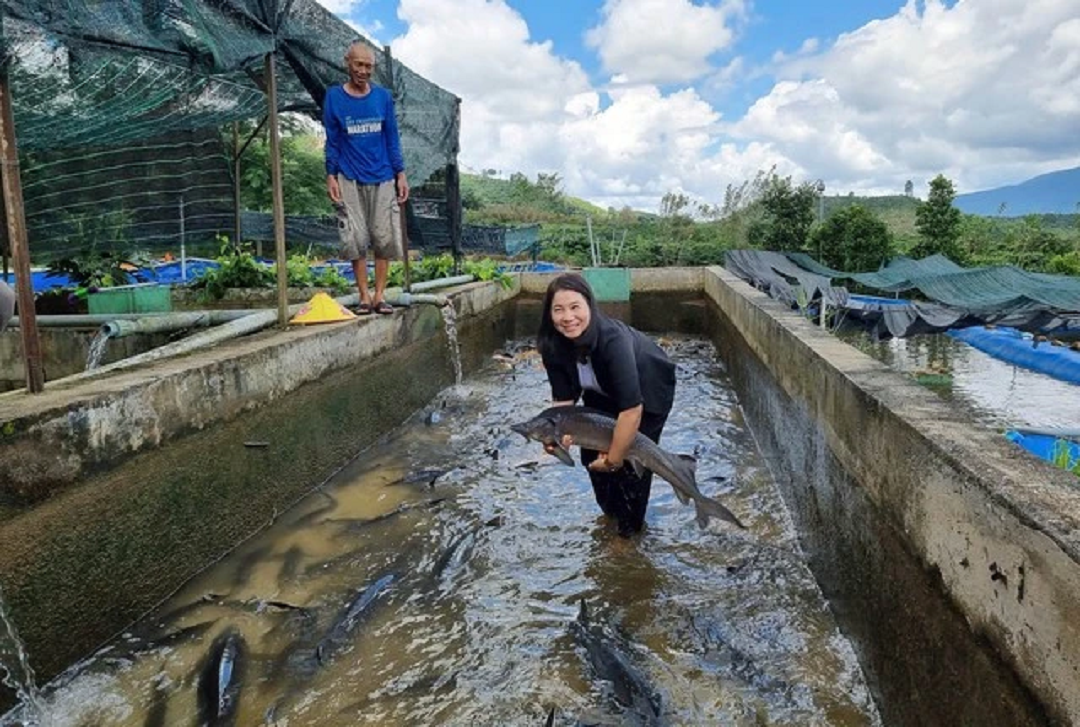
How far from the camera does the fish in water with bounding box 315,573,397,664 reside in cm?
396

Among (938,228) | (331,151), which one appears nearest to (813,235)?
(938,228)

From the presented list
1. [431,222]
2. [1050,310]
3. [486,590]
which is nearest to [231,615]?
[486,590]

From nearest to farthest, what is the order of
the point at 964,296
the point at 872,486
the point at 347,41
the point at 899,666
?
the point at 899,666 → the point at 872,486 → the point at 347,41 → the point at 964,296

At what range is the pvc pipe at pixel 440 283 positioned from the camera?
35.1 feet

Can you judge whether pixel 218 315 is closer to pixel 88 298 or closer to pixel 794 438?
pixel 88 298

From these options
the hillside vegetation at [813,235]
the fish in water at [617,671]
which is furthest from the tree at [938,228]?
the fish in water at [617,671]

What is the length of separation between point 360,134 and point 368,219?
0.79 m

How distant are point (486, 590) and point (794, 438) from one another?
2598 millimetres

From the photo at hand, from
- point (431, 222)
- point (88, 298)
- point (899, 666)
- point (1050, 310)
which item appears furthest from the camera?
point (1050, 310)

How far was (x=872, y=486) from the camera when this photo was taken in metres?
3.64

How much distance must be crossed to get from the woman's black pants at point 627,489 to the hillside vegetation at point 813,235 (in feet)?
52.0

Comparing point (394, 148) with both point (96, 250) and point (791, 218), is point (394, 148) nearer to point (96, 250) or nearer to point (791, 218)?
point (96, 250)

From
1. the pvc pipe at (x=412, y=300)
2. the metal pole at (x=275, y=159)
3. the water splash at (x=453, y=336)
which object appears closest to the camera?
the metal pole at (x=275, y=159)

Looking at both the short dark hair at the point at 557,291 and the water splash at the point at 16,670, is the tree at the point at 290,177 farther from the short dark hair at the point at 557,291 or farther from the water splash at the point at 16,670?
the water splash at the point at 16,670
